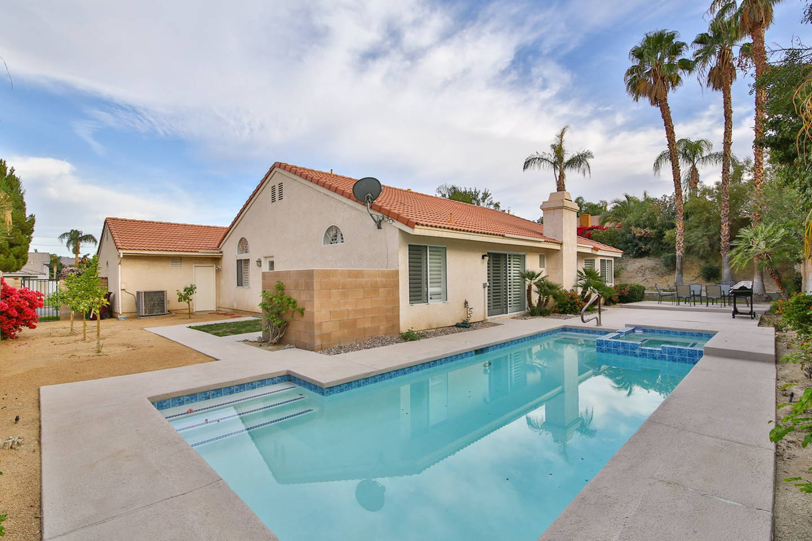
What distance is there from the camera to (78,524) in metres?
2.91

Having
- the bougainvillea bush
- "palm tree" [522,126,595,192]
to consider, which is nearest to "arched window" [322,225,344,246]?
the bougainvillea bush

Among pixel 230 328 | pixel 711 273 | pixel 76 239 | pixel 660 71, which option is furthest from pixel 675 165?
pixel 76 239

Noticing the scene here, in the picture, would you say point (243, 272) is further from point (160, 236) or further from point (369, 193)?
point (369, 193)

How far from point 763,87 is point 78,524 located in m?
10.1

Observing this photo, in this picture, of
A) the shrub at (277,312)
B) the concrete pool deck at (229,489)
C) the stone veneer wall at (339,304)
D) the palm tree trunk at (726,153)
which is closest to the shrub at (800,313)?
the concrete pool deck at (229,489)

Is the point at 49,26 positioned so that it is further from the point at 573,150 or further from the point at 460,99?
the point at 573,150

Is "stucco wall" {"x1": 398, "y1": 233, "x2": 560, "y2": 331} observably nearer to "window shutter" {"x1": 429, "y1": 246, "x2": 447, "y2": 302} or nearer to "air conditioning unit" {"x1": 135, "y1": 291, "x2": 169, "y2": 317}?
"window shutter" {"x1": 429, "y1": 246, "x2": 447, "y2": 302}

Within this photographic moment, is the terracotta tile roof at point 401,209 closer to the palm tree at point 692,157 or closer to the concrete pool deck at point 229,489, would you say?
the concrete pool deck at point 229,489

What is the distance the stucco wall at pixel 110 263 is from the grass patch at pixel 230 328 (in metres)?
6.59

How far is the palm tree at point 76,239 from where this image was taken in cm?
5184

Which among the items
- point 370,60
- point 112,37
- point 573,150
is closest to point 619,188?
point 573,150

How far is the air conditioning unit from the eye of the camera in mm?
16812

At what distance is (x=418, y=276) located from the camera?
38.8 ft

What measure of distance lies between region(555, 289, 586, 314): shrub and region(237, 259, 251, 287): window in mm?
13513
